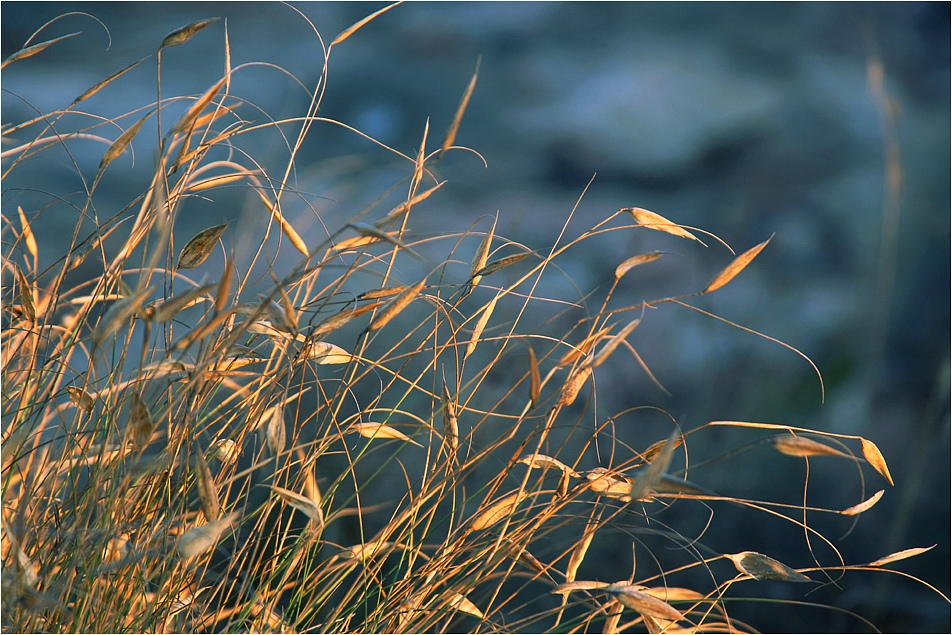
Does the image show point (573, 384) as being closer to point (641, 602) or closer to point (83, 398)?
point (641, 602)

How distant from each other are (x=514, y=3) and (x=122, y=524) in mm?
1208

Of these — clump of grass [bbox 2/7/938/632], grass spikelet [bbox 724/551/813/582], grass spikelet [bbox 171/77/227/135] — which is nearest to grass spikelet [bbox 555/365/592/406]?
clump of grass [bbox 2/7/938/632]

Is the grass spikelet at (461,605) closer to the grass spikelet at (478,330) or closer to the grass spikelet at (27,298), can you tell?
the grass spikelet at (478,330)

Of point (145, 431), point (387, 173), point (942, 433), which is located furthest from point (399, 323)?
point (942, 433)

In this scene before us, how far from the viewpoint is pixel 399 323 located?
1.05 metres

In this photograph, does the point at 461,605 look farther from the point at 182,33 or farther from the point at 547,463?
the point at 182,33

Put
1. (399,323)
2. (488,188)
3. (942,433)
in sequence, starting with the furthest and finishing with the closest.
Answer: (488,188), (942,433), (399,323)

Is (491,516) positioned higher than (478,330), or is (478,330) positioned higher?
(478,330)

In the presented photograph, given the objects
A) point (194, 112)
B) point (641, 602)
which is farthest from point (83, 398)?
point (641, 602)

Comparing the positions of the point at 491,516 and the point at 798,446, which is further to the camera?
the point at 491,516

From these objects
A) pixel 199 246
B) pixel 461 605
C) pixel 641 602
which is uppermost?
pixel 199 246

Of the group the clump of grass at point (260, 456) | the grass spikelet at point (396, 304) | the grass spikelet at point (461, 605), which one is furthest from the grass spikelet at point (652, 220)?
the grass spikelet at point (461, 605)

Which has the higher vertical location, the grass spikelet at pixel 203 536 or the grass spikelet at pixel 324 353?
the grass spikelet at pixel 203 536

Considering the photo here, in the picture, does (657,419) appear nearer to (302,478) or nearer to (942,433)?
(942,433)
